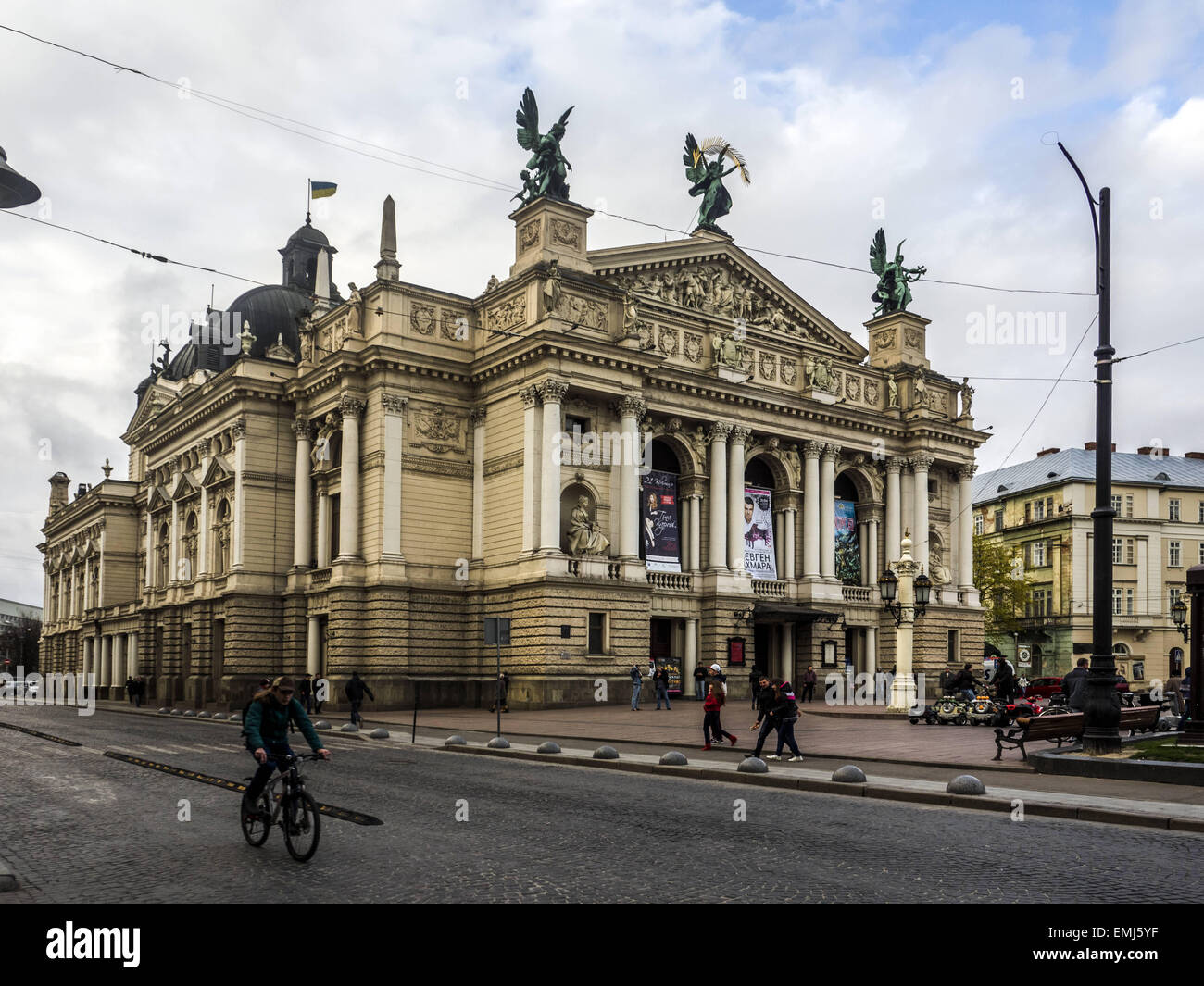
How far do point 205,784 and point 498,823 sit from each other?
672cm

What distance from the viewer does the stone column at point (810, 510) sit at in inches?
2162

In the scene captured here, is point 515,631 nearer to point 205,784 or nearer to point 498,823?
point 205,784

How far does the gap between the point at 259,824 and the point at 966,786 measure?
9950 mm

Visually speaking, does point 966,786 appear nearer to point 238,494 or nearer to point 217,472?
point 238,494

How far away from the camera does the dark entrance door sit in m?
54.7

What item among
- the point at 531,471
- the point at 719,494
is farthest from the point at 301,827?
the point at 719,494

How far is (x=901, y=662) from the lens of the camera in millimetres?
37188

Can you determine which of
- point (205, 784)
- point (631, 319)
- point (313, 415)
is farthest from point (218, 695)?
point (205, 784)

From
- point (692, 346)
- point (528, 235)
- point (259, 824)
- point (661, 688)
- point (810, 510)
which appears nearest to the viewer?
point (259, 824)

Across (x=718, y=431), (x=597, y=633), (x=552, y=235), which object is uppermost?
(x=552, y=235)

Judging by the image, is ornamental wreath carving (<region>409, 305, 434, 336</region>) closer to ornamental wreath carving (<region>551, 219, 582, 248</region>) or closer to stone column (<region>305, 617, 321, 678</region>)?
ornamental wreath carving (<region>551, 219, 582, 248</region>)

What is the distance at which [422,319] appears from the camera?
47.9m

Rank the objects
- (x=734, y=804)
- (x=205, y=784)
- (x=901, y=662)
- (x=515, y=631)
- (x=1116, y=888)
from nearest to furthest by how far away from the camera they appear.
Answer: (x=1116, y=888)
(x=734, y=804)
(x=205, y=784)
(x=901, y=662)
(x=515, y=631)

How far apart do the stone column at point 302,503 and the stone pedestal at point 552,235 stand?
12.7m
